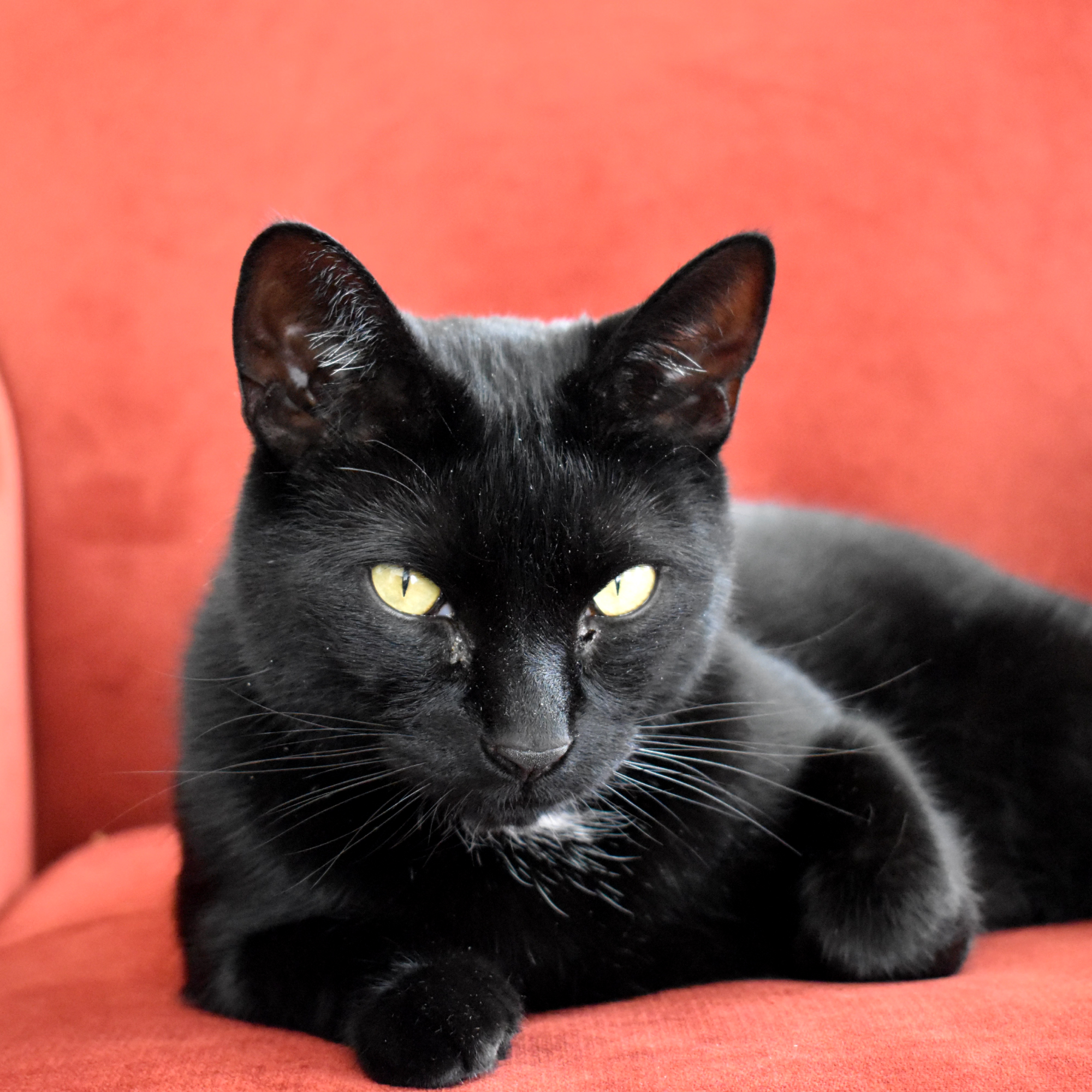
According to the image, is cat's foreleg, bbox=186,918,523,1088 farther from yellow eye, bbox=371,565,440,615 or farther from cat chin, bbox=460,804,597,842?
yellow eye, bbox=371,565,440,615

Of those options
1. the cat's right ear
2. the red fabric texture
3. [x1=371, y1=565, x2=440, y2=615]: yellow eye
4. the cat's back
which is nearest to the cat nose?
[x1=371, y1=565, x2=440, y2=615]: yellow eye

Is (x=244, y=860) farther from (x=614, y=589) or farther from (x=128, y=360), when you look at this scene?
(x=128, y=360)

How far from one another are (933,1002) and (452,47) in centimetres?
123

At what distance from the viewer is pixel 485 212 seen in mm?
1540

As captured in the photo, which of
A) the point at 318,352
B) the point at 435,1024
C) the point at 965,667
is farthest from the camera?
the point at 965,667

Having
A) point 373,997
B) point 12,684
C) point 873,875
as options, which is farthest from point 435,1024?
point 12,684

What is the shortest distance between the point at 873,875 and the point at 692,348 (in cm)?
47

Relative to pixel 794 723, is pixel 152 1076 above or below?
below

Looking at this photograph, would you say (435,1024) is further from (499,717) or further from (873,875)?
(873,875)

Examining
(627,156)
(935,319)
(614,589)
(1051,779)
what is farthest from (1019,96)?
Answer: (614,589)

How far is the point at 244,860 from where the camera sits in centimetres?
99

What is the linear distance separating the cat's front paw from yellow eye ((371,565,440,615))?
0.27 metres

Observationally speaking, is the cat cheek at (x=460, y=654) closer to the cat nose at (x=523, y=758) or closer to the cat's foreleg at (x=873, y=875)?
the cat nose at (x=523, y=758)

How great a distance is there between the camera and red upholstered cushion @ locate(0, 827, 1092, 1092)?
749 mm
